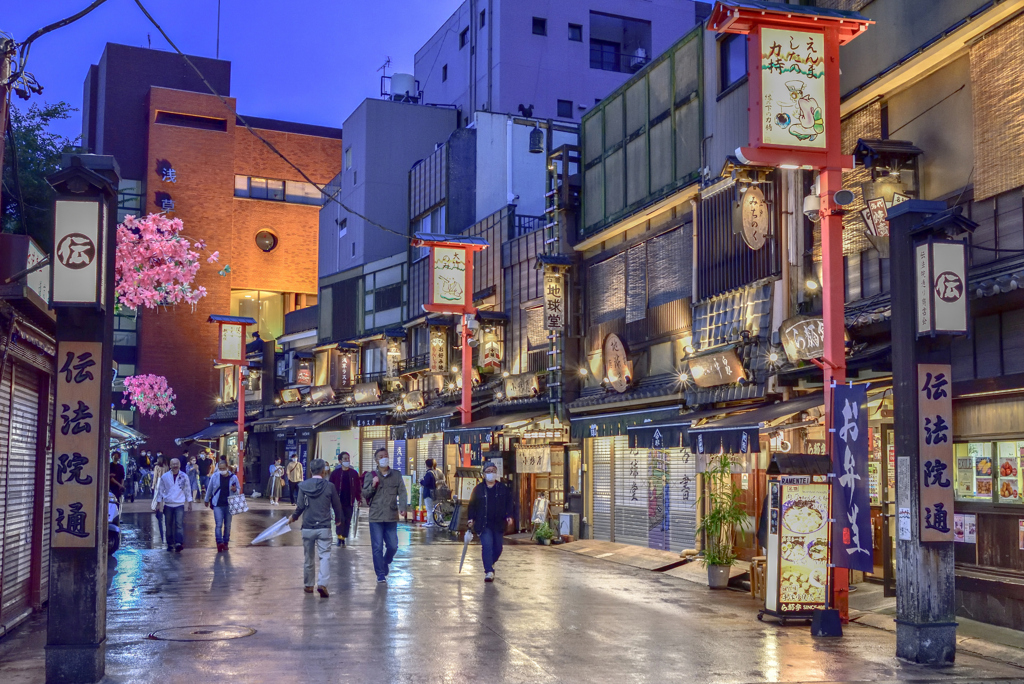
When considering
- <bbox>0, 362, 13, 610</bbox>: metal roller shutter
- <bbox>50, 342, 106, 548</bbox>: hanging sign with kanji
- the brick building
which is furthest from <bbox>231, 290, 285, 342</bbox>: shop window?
<bbox>50, 342, 106, 548</bbox>: hanging sign with kanji

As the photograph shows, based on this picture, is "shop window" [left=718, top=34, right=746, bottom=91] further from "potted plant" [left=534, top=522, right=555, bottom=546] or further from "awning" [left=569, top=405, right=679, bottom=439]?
"potted plant" [left=534, top=522, right=555, bottom=546]

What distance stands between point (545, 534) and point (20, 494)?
14395 mm

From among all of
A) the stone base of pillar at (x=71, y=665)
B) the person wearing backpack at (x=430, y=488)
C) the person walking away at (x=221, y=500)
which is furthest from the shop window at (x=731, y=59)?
the stone base of pillar at (x=71, y=665)

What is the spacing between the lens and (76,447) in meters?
9.37

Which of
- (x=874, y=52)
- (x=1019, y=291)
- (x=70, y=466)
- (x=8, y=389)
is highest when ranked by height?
(x=874, y=52)

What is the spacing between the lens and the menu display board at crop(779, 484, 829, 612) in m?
12.4

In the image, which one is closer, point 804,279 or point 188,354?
point 804,279

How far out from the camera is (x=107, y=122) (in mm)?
60750

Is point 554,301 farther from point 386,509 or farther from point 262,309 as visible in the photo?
point 262,309

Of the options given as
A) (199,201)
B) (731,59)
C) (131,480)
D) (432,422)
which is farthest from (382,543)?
(199,201)

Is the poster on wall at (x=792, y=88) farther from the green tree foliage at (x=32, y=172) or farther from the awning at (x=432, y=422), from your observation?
the awning at (x=432, y=422)

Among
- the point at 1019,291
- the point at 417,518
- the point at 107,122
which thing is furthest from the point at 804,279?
the point at 107,122

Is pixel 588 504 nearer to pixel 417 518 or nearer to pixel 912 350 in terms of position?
pixel 417 518

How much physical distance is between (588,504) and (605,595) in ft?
34.3
